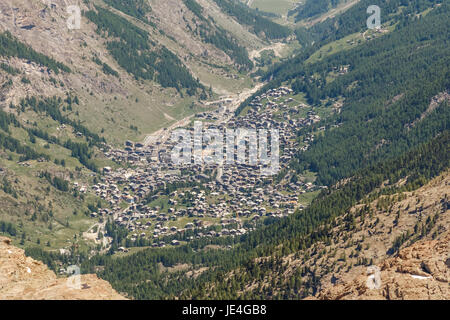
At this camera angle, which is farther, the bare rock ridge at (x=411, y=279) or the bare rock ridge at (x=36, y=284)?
the bare rock ridge at (x=411, y=279)

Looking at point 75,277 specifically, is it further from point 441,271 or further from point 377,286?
point 441,271

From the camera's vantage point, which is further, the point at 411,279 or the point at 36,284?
the point at 36,284

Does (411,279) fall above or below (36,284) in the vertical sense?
below
